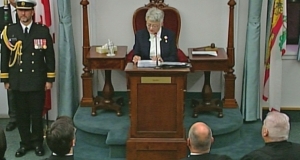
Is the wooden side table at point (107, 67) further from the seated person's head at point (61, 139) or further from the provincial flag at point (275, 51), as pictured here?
the seated person's head at point (61, 139)

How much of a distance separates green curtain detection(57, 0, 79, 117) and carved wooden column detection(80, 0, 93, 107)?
0.17m

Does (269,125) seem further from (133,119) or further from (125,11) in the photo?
(125,11)

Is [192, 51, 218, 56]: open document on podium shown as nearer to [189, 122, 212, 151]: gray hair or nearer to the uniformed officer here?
the uniformed officer

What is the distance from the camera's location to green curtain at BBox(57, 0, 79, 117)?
6902 millimetres

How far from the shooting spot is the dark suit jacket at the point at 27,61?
604 cm

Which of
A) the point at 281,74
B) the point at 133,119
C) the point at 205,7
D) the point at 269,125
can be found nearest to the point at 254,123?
the point at 281,74

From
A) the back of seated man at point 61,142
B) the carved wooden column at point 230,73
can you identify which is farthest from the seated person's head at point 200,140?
the carved wooden column at point 230,73

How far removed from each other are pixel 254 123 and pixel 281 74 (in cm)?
70

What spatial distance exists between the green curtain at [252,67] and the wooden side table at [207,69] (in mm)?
334

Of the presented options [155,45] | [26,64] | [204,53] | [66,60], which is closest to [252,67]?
[204,53]

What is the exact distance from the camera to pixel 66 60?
698 centimetres

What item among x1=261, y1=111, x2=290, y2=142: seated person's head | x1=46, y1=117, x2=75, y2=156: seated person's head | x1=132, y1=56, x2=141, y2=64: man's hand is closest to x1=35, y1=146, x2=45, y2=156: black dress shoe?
x1=132, y1=56, x2=141, y2=64: man's hand

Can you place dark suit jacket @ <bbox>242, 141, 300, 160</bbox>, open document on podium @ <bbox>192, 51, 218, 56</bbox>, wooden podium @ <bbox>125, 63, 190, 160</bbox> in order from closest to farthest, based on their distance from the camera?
dark suit jacket @ <bbox>242, 141, 300, 160</bbox> < wooden podium @ <bbox>125, 63, 190, 160</bbox> < open document on podium @ <bbox>192, 51, 218, 56</bbox>

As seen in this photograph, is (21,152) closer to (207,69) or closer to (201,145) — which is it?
(207,69)
